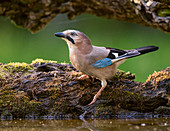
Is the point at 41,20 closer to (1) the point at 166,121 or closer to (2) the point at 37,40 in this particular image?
(1) the point at 166,121

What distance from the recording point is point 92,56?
312cm

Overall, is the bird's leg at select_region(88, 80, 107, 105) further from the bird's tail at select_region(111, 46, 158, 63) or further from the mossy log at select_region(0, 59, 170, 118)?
the bird's tail at select_region(111, 46, 158, 63)

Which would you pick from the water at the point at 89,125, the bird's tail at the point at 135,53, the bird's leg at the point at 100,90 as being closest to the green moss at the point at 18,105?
the water at the point at 89,125

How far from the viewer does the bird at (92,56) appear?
10.1 feet

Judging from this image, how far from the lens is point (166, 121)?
2781 mm

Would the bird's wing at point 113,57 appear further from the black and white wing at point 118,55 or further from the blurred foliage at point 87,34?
the blurred foliage at point 87,34

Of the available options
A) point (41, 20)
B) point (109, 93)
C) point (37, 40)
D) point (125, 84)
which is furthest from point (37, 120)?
point (37, 40)

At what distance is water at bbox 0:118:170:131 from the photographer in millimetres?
2523

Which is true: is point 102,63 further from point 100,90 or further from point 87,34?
point 87,34

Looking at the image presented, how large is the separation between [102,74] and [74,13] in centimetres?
165

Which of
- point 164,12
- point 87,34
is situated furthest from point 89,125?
point 87,34

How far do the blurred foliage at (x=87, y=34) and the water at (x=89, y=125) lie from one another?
4393mm

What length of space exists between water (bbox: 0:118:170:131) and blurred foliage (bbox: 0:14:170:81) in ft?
14.4

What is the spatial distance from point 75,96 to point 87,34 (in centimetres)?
674
